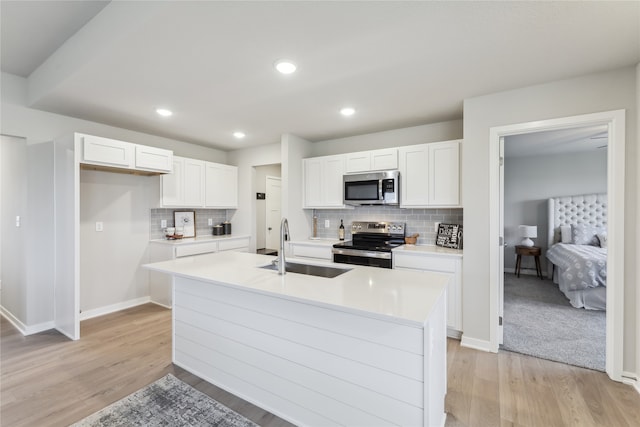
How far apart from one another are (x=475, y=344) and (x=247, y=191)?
394 cm

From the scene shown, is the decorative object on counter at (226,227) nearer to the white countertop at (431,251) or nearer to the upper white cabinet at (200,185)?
the upper white cabinet at (200,185)

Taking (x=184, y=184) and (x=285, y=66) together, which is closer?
(x=285, y=66)

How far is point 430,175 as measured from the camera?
3381mm

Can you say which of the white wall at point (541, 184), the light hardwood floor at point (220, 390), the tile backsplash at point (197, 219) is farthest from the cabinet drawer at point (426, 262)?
the white wall at point (541, 184)

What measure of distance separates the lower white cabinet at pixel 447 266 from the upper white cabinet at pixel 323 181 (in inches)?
48.7

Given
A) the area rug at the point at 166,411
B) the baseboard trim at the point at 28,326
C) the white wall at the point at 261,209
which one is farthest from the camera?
the white wall at the point at 261,209

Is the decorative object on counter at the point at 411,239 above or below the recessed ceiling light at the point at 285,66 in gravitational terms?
below

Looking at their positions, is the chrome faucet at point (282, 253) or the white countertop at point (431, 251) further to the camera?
the white countertop at point (431, 251)

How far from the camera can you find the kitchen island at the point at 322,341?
4.69ft

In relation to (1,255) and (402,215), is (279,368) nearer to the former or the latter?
(402,215)

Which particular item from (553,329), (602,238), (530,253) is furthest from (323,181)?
(602,238)

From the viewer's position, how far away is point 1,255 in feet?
12.7

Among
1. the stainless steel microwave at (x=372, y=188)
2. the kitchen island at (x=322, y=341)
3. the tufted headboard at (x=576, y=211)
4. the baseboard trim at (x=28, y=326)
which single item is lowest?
the baseboard trim at (x=28, y=326)

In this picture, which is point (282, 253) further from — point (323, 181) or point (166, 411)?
point (323, 181)
